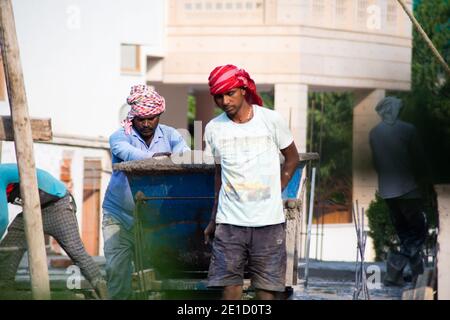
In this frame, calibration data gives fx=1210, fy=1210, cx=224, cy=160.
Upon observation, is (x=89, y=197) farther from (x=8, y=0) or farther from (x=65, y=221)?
(x=8, y=0)

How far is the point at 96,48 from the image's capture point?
23000 millimetres

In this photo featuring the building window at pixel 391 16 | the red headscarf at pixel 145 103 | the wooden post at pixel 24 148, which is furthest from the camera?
the building window at pixel 391 16

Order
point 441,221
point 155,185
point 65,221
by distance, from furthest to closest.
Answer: point 65,221
point 155,185
point 441,221

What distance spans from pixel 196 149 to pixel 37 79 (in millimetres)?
15761

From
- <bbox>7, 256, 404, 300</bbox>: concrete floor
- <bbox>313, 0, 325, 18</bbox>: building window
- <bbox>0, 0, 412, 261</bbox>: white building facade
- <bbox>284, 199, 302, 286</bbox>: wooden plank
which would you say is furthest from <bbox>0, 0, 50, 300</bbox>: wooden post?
<bbox>313, 0, 325, 18</bbox>: building window

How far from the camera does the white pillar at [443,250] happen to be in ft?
21.3

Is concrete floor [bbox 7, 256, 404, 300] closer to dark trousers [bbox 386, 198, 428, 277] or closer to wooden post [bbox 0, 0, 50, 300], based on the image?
dark trousers [bbox 386, 198, 428, 277]

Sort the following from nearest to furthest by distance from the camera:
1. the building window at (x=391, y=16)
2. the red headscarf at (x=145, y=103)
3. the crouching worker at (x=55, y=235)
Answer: the red headscarf at (x=145, y=103) < the crouching worker at (x=55, y=235) < the building window at (x=391, y=16)

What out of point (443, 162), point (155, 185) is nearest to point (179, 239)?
point (155, 185)

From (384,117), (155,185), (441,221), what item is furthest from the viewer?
(384,117)

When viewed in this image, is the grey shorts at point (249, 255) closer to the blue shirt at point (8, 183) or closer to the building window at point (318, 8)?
the blue shirt at point (8, 183)

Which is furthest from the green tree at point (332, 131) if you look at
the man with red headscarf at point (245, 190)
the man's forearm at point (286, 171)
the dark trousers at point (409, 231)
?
the man with red headscarf at point (245, 190)

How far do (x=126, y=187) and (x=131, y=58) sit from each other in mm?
15960
